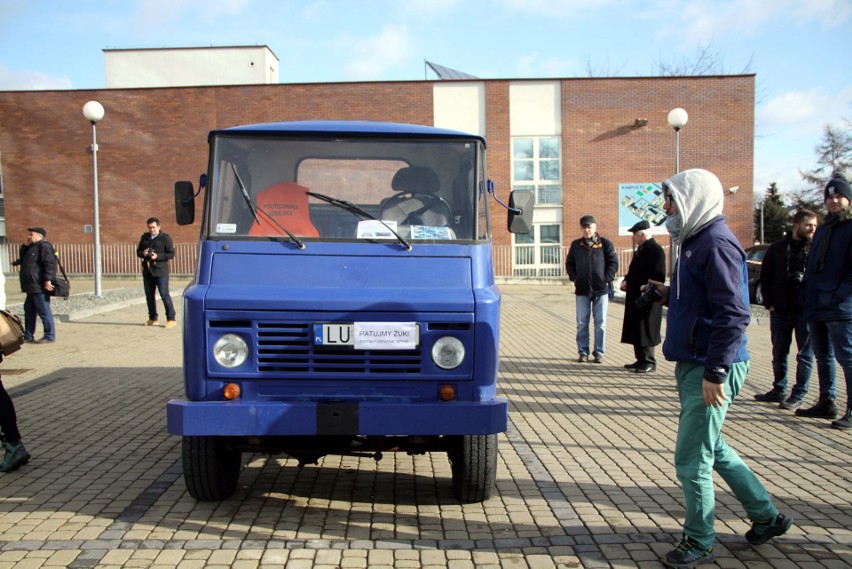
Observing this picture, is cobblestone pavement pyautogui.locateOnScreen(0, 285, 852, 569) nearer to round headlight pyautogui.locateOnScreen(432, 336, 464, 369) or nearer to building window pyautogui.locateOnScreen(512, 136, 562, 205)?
round headlight pyautogui.locateOnScreen(432, 336, 464, 369)

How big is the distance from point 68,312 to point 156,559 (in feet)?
44.0

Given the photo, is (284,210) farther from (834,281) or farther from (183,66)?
(183,66)

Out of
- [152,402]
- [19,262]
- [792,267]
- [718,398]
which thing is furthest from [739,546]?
[19,262]

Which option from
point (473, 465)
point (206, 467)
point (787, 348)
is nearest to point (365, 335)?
point (473, 465)

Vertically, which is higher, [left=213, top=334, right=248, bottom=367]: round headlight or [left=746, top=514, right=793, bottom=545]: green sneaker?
[left=213, top=334, right=248, bottom=367]: round headlight

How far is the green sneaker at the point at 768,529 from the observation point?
4.06m

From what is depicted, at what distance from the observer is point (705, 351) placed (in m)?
3.84

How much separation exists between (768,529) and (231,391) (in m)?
2.91

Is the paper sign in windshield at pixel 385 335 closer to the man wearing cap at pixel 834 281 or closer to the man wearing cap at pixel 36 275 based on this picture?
the man wearing cap at pixel 834 281

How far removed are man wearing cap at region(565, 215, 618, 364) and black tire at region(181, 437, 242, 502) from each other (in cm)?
643

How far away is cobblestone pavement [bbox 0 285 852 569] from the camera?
13.3 ft

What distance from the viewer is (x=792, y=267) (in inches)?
296

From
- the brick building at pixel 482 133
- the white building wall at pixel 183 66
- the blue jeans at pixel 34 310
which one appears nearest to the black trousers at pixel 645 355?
the blue jeans at pixel 34 310

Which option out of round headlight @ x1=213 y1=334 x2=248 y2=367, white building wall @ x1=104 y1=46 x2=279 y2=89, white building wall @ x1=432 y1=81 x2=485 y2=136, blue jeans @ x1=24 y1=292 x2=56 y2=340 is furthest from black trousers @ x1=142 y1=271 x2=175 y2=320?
white building wall @ x1=104 y1=46 x2=279 y2=89
